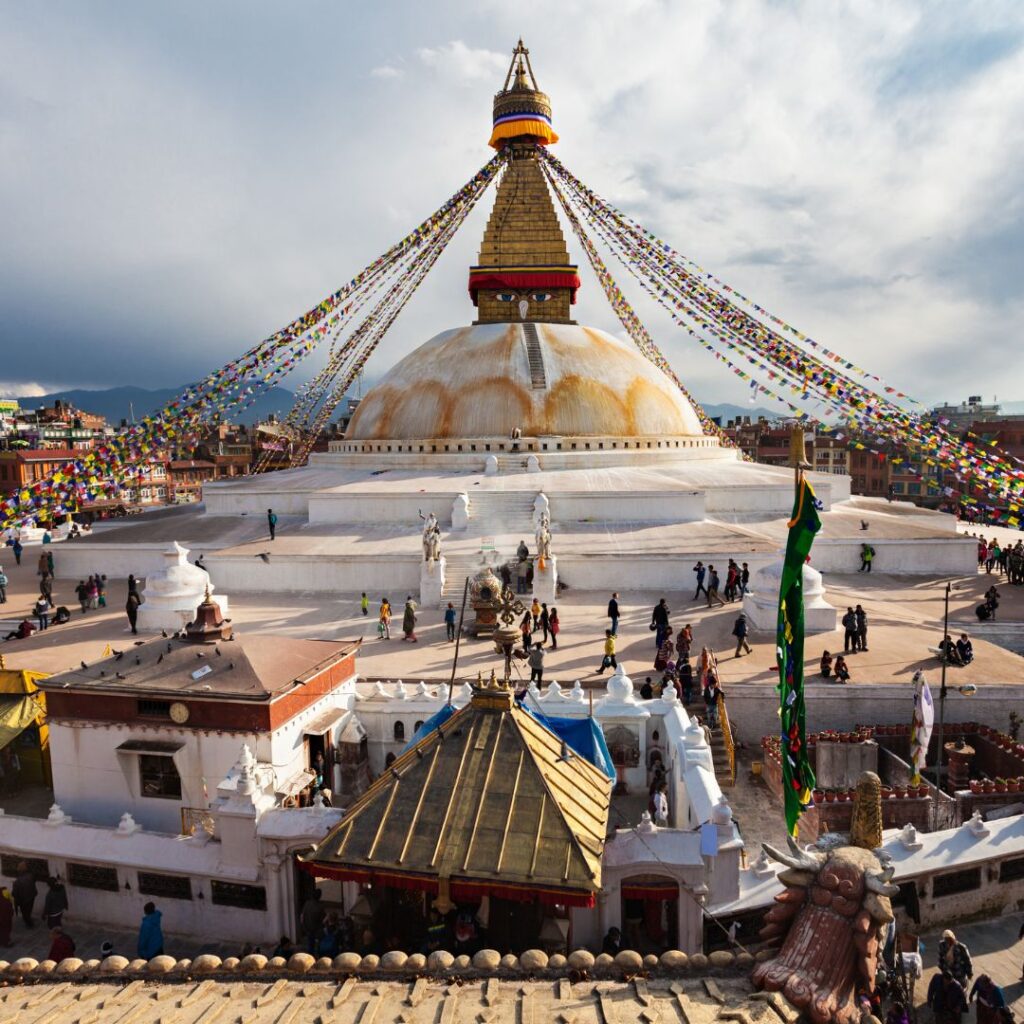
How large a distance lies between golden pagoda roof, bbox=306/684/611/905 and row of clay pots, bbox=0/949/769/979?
0.99 feet

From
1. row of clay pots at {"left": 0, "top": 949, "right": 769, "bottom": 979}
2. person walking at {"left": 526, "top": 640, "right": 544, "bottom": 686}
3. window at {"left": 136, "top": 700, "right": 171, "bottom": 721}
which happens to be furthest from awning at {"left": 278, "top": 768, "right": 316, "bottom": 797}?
row of clay pots at {"left": 0, "top": 949, "right": 769, "bottom": 979}

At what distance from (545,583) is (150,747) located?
8127 mm

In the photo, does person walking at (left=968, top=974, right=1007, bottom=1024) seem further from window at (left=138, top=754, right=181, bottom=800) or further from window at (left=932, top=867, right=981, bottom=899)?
window at (left=138, top=754, right=181, bottom=800)

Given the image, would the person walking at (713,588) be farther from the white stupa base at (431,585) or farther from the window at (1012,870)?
the window at (1012,870)

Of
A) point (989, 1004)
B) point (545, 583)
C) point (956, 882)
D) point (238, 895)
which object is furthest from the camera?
point (545, 583)

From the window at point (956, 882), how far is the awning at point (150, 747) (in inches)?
258

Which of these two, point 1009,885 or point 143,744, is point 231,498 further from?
point 1009,885

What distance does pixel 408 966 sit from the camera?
131 inches

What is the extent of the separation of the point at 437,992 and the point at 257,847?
3.60 metres

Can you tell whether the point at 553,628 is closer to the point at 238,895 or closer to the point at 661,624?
the point at 661,624

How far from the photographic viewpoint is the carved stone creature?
3031mm

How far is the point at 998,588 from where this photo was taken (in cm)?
1537

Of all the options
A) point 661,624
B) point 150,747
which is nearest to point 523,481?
point 661,624

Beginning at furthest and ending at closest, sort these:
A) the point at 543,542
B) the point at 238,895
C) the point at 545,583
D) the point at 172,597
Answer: the point at 543,542, the point at 545,583, the point at 172,597, the point at 238,895
